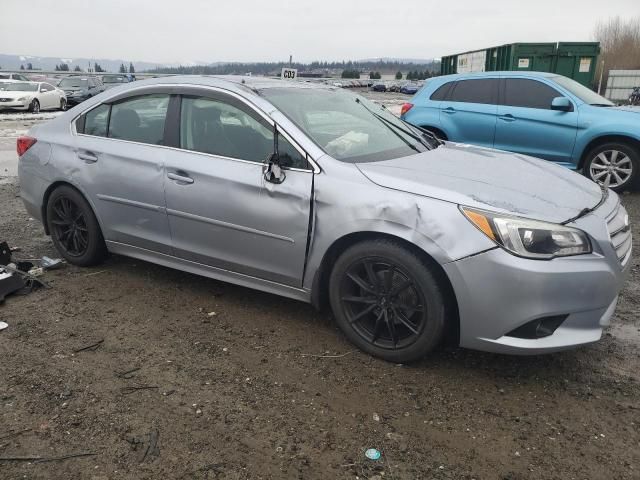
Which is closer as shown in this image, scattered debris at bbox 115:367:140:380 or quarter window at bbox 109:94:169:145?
scattered debris at bbox 115:367:140:380

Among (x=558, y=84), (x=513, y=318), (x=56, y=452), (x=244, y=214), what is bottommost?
(x=56, y=452)

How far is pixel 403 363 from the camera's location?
3264 mm

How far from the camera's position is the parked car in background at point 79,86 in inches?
1043

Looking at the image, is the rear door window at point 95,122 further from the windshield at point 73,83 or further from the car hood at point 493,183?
the windshield at point 73,83

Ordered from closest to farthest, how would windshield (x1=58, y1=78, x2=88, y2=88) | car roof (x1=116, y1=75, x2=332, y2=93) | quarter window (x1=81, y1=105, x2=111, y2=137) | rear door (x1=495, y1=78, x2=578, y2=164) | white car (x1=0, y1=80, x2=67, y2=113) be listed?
car roof (x1=116, y1=75, x2=332, y2=93)
quarter window (x1=81, y1=105, x2=111, y2=137)
rear door (x1=495, y1=78, x2=578, y2=164)
white car (x1=0, y1=80, x2=67, y2=113)
windshield (x1=58, y1=78, x2=88, y2=88)

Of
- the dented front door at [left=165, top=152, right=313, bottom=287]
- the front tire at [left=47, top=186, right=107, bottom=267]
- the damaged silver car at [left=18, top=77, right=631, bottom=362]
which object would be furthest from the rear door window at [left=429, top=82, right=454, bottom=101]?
the front tire at [left=47, top=186, right=107, bottom=267]

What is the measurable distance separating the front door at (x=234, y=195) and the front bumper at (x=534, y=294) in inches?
40.8

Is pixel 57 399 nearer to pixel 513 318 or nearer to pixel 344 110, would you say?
pixel 513 318

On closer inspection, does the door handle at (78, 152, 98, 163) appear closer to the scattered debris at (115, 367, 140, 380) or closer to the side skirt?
the side skirt

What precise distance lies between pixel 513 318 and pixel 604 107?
20.1 feet

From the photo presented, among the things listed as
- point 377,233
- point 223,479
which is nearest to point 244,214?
point 377,233

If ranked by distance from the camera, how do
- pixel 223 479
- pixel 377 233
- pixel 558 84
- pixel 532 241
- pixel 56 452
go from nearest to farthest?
pixel 223 479, pixel 56 452, pixel 532 241, pixel 377 233, pixel 558 84

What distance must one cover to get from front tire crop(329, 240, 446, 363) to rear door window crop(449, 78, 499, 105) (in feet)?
19.8

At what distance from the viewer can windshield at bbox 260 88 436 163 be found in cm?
364
